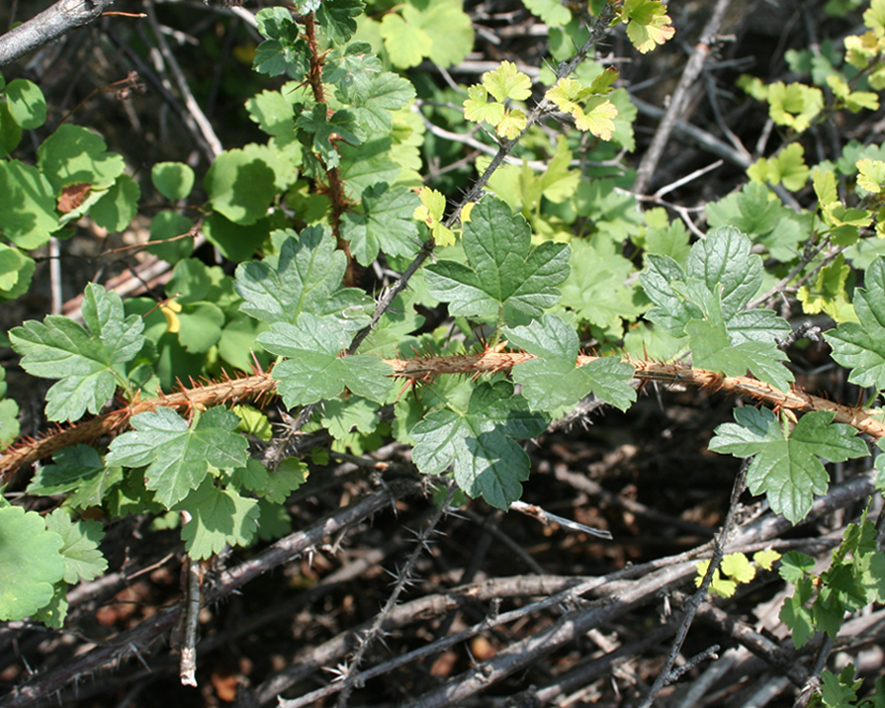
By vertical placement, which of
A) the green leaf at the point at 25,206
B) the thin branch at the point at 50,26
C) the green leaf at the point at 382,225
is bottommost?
the green leaf at the point at 382,225

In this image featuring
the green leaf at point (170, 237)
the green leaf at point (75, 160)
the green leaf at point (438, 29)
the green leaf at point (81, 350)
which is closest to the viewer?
the green leaf at point (81, 350)

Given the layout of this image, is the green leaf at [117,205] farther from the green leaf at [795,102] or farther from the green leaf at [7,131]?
the green leaf at [795,102]

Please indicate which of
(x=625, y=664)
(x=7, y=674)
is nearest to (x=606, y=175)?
(x=625, y=664)

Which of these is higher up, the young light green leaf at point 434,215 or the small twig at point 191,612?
the young light green leaf at point 434,215

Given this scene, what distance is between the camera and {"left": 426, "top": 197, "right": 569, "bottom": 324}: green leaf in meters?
1.66

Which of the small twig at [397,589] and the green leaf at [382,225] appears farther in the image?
the green leaf at [382,225]

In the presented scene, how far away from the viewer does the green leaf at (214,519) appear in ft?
6.00

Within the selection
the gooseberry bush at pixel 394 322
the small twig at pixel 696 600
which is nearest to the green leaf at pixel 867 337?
the gooseberry bush at pixel 394 322

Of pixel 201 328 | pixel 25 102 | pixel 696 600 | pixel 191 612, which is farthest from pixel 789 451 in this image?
pixel 25 102

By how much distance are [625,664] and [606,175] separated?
1904 millimetres

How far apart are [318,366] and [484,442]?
0.46 meters

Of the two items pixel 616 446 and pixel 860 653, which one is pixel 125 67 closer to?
pixel 616 446

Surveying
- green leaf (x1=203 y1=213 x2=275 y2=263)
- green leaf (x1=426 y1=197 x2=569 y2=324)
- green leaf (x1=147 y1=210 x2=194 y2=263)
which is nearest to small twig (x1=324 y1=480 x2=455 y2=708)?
green leaf (x1=426 y1=197 x2=569 y2=324)

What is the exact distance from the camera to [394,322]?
2008 mm
